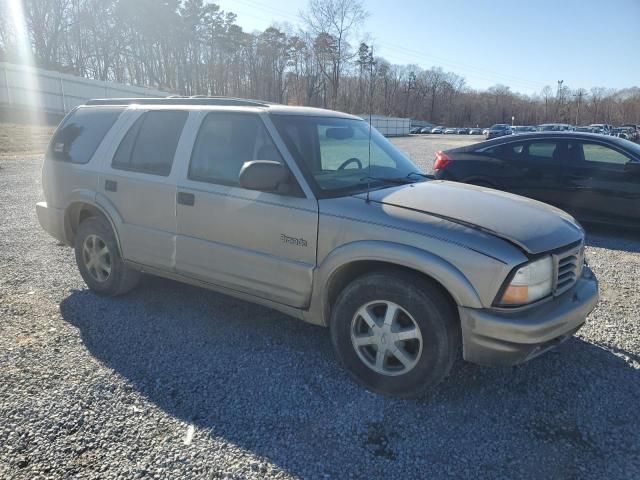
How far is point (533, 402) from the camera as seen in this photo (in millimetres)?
3193

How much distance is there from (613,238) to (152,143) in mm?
6893

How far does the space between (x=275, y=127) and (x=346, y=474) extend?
7.85 feet

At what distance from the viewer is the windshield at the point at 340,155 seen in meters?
3.57

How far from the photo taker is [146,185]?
4164mm

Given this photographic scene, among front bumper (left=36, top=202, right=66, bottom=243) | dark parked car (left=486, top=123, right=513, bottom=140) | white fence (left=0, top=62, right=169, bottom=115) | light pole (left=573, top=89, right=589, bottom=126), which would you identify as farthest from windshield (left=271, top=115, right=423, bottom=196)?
light pole (left=573, top=89, right=589, bottom=126)

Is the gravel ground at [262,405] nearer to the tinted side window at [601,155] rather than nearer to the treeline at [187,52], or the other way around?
the tinted side window at [601,155]

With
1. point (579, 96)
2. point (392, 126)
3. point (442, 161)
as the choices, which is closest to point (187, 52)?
point (392, 126)

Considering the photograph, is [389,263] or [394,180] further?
[394,180]

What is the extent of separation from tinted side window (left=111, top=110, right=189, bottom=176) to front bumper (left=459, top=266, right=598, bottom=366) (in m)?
2.71

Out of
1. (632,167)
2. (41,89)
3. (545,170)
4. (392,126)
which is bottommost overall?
(392,126)

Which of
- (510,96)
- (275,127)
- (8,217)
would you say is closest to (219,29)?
(8,217)

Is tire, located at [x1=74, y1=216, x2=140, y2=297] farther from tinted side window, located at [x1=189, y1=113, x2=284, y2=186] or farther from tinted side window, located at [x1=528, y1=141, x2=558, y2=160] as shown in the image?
tinted side window, located at [x1=528, y1=141, x2=558, y2=160]

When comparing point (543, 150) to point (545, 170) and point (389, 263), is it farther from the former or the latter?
point (389, 263)

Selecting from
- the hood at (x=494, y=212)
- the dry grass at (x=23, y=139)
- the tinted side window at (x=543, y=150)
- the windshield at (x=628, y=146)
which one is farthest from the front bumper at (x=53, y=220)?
the dry grass at (x=23, y=139)
